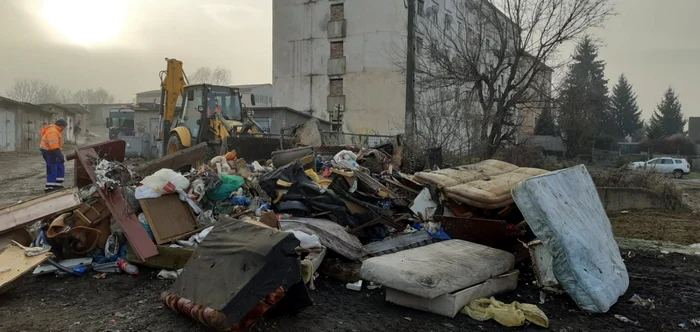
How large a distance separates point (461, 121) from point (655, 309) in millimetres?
9129

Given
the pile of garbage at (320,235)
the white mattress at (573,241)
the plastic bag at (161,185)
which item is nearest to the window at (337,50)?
the pile of garbage at (320,235)

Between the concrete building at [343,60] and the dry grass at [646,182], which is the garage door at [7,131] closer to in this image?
the concrete building at [343,60]

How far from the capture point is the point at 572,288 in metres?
4.05

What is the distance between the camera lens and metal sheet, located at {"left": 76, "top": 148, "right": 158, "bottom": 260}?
4.70m

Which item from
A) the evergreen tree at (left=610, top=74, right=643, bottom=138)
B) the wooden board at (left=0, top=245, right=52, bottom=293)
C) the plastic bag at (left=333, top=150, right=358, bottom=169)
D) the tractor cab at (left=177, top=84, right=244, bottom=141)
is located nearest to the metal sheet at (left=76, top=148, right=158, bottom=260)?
the wooden board at (left=0, top=245, right=52, bottom=293)

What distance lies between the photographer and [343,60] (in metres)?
26.7

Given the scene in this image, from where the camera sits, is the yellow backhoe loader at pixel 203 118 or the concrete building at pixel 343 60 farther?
the concrete building at pixel 343 60

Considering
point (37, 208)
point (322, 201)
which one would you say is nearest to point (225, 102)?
point (322, 201)

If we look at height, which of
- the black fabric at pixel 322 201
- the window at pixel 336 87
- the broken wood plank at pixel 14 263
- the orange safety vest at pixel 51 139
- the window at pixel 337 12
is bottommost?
the broken wood plank at pixel 14 263

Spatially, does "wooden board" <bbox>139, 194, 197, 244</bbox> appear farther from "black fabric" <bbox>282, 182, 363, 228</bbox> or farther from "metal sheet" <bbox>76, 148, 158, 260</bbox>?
"black fabric" <bbox>282, 182, 363, 228</bbox>

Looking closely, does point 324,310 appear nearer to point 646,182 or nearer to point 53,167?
point 53,167

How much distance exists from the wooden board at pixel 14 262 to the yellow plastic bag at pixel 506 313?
3.70m

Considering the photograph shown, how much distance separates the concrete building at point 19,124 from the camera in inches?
904

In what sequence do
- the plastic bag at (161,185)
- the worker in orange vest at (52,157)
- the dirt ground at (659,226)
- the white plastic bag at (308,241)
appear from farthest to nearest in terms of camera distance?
the worker in orange vest at (52,157) < the dirt ground at (659,226) < the plastic bag at (161,185) < the white plastic bag at (308,241)
